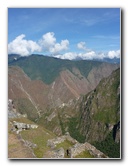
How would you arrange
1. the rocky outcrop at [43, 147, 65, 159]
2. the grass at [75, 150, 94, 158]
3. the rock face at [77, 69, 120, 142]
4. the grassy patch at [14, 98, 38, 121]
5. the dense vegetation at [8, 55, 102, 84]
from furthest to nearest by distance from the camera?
the rock face at [77, 69, 120, 142], the grassy patch at [14, 98, 38, 121], the dense vegetation at [8, 55, 102, 84], the grass at [75, 150, 94, 158], the rocky outcrop at [43, 147, 65, 159]

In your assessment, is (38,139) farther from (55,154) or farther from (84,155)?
(84,155)

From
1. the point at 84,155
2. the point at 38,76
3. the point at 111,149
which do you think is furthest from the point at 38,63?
the point at 84,155

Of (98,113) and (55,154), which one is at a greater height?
(55,154)

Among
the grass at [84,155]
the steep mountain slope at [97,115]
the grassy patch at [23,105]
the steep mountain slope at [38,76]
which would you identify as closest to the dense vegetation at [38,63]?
the steep mountain slope at [38,76]

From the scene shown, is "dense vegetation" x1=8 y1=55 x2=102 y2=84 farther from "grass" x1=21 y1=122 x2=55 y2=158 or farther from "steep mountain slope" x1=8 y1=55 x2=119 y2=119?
"grass" x1=21 y1=122 x2=55 y2=158

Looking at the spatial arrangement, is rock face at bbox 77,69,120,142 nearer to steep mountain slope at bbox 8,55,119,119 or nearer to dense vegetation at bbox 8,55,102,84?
steep mountain slope at bbox 8,55,119,119

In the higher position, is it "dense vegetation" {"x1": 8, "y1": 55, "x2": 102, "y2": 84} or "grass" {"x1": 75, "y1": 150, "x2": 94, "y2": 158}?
"dense vegetation" {"x1": 8, "y1": 55, "x2": 102, "y2": 84}

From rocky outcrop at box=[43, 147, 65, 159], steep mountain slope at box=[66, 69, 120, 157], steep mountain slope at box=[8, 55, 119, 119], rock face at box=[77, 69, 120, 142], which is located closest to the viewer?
rocky outcrop at box=[43, 147, 65, 159]

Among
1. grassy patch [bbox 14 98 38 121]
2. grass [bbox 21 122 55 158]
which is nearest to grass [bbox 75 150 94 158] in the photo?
grass [bbox 21 122 55 158]

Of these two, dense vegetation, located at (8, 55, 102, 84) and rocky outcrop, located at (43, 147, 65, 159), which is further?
dense vegetation, located at (8, 55, 102, 84)

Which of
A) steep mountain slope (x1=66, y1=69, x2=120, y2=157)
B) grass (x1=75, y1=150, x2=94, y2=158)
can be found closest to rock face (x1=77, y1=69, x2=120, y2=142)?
steep mountain slope (x1=66, y1=69, x2=120, y2=157)
